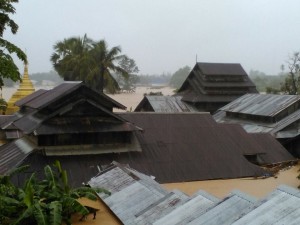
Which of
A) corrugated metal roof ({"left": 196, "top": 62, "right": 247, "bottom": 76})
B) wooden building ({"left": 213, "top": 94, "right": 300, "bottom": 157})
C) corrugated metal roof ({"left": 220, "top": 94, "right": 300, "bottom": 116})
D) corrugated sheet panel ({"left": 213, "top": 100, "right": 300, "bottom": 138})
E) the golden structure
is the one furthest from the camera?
corrugated metal roof ({"left": 196, "top": 62, "right": 247, "bottom": 76})

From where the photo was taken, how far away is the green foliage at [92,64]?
44562 millimetres

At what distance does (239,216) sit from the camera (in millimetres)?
9125

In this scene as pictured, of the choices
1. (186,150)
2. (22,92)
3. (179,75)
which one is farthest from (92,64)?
(179,75)

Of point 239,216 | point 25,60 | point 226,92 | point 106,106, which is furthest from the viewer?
point 226,92

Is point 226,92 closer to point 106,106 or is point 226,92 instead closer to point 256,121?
point 256,121

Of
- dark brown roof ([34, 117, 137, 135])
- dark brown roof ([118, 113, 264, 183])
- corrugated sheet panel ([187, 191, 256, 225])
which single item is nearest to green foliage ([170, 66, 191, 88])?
dark brown roof ([118, 113, 264, 183])

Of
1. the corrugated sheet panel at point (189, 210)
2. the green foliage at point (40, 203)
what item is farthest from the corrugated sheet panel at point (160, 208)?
the green foliage at point (40, 203)

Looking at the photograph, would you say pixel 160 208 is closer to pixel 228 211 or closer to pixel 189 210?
pixel 189 210

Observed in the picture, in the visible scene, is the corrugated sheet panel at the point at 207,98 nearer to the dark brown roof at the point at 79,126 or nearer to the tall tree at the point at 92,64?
the tall tree at the point at 92,64

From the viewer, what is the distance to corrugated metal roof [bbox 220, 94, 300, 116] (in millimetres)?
30969

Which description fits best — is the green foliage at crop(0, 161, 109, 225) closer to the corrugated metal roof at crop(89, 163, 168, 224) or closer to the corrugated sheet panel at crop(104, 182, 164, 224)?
the corrugated sheet panel at crop(104, 182, 164, 224)

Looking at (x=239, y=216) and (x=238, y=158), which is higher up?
(x=239, y=216)

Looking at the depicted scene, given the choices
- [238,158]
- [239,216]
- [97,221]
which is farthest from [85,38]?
[239,216]

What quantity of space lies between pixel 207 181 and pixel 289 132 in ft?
37.3
